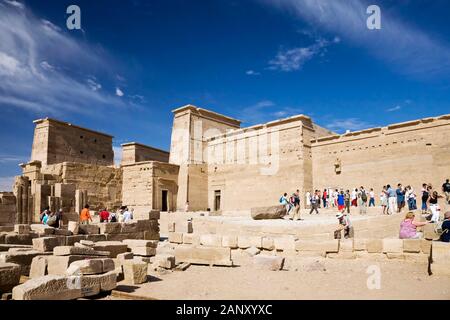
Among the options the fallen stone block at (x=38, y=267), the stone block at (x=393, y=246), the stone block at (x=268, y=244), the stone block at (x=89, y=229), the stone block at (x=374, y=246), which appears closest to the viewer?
the fallen stone block at (x=38, y=267)

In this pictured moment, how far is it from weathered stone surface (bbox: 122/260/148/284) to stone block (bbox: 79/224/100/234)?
446 cm

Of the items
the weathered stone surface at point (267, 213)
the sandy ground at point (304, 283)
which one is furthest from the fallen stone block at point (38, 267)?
the weathered stone surface at point (267, 213)

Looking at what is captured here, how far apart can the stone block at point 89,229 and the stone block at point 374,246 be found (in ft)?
27.3

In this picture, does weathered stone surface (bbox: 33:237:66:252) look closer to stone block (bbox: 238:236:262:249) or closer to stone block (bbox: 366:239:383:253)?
stone block (bbox: 238:236:262:249)

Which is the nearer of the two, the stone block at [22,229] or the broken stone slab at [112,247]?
the broken stone slab at [112,247]

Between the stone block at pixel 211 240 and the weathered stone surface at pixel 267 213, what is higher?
the weathered stone surface at pixel 267 213

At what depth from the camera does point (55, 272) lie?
7117 mm

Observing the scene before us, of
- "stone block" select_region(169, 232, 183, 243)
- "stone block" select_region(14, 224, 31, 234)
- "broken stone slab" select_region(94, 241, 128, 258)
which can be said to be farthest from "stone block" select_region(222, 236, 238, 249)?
"stone block" select_region(14, 224, 31, 234)

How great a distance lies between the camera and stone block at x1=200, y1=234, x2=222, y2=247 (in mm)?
11328

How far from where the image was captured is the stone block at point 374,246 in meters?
8.96

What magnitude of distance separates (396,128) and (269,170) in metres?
8.11

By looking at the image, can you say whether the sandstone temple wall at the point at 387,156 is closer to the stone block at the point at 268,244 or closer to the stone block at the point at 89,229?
the stone block at the point at 268,244
